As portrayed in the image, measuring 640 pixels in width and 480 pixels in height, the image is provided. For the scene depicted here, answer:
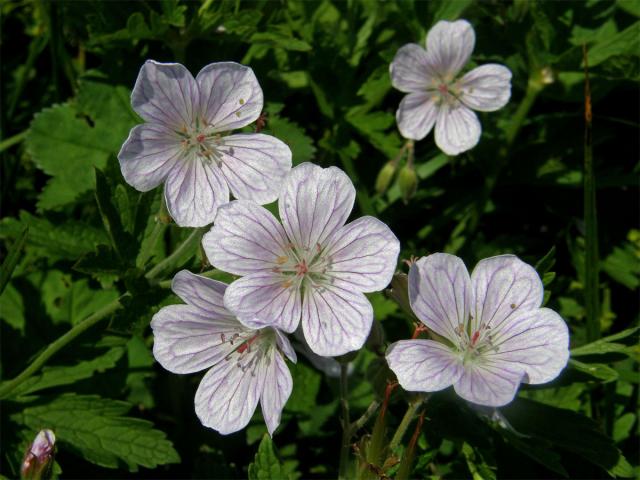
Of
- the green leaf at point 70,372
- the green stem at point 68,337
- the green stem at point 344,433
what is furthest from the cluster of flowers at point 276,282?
the green leaf at point 70,372

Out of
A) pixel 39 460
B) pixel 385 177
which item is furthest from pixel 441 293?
pixel 385 177

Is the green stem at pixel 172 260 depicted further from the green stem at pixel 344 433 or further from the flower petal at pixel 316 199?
the green stem at pixel 344 433

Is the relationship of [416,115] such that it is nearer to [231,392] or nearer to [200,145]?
[200,145]

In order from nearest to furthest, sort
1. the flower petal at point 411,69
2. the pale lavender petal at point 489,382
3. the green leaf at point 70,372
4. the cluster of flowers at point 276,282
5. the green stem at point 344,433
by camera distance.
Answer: the pale lavender petal at point 489,382 < the cluster of flowers at point 276,282 < the green stem at point 344,433 < the green leaf at point 70,372 < the flower petal at point 411,69

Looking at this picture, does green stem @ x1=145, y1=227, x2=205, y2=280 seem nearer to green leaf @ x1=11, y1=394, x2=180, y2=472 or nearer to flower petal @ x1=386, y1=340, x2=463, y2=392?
green leaf @ x1=11, y1=394, x2=180, y2=472

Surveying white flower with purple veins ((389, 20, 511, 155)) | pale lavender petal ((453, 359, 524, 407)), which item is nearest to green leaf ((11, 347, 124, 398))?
pale lavender petal ((453, 359, 524, 407))

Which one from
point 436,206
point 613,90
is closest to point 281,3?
point 436,206

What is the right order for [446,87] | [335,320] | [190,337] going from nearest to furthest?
[335,320] < [190,337] < [446,87]
